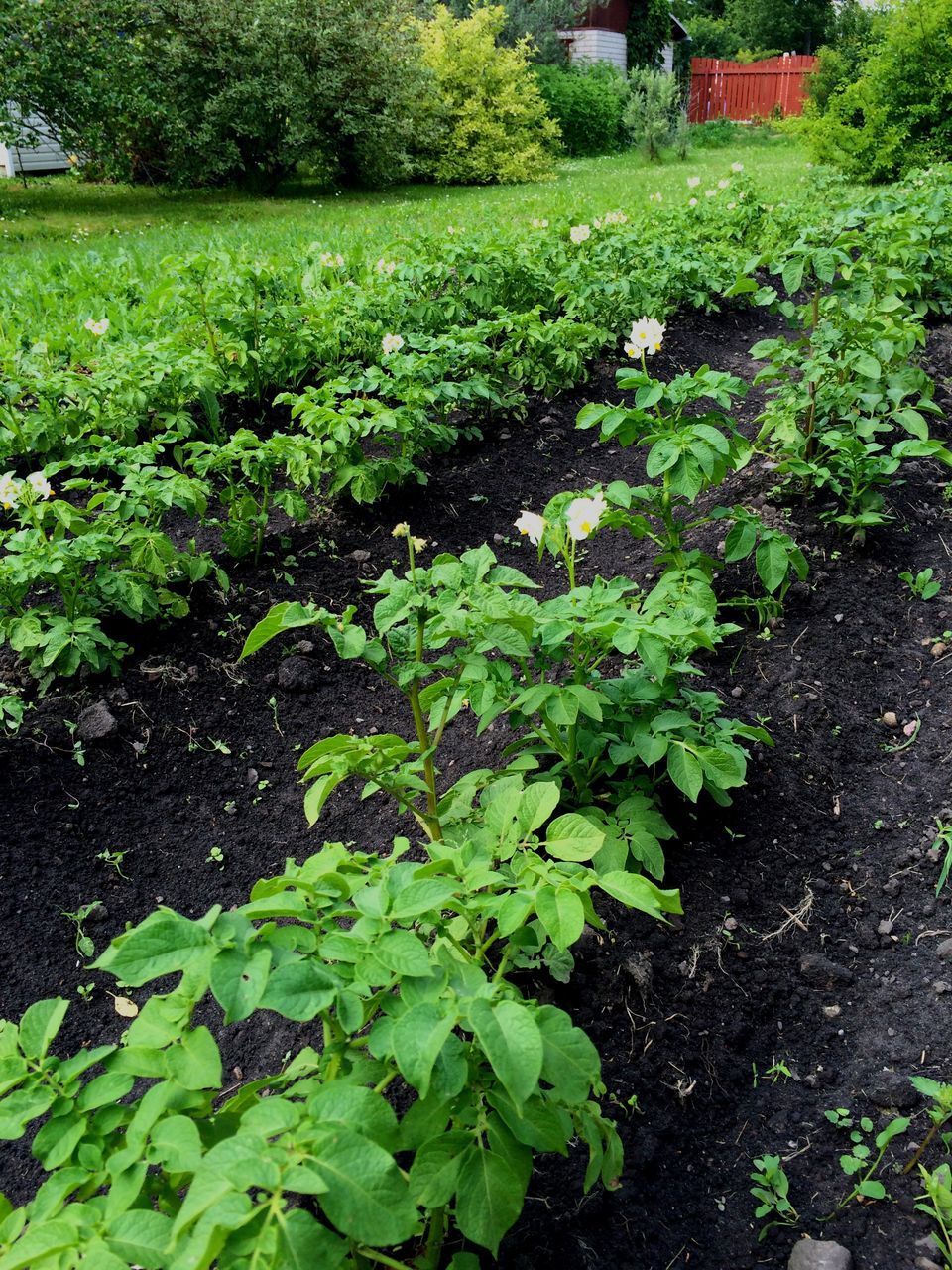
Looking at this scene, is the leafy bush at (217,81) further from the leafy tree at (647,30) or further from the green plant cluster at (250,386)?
the leafy tree at (647,30)

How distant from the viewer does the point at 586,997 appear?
6.18 feet

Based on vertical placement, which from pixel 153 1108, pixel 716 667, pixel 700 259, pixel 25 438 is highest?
pixel 700 259

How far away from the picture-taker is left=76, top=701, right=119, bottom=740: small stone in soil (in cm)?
265

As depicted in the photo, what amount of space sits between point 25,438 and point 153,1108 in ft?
10.0

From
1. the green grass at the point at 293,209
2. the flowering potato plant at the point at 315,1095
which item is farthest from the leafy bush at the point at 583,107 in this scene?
the flowering potato plant at the point at 315,1095

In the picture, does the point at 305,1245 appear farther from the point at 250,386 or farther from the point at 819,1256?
the point at 250,386

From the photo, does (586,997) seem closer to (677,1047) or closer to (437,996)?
(677,1047)

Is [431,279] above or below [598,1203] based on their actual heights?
above

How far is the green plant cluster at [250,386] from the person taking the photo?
9.29ft

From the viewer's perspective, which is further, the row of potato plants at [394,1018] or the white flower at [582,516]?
the white flower at [582,516]

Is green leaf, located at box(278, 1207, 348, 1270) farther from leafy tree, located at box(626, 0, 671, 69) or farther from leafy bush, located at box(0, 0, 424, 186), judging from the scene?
leafy tree, located at box(626, 0, 671, 69)

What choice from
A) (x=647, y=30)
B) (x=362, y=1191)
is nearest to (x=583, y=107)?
(x=647, y=30)

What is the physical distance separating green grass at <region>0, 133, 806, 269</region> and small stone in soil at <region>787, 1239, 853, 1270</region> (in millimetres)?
5942

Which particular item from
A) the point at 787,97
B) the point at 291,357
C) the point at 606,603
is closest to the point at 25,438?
the point at 291,357
